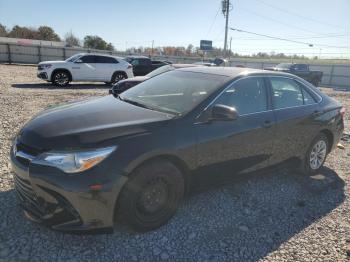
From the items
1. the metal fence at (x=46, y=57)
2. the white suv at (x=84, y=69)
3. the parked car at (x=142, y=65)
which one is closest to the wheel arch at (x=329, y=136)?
the white suv at (x=84, y=69)

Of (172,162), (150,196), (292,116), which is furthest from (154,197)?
(292,116)

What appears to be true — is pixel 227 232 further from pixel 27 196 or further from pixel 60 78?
pixel 60 78

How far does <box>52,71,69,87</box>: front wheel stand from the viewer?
14.7 metres

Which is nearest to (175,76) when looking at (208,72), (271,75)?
(208,72)

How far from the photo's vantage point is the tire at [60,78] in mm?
14677

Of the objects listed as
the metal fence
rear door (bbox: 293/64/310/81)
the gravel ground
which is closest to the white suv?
the gravel ground

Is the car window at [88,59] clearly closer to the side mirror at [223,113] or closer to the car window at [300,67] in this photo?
the side mirror at [223,113]

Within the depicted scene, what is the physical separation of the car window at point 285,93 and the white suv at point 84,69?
41.0ft

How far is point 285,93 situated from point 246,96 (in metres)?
0.90

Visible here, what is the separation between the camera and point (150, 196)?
3059mm

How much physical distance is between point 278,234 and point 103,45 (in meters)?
62.7

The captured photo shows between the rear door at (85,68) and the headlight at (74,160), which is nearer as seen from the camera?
Result: the headlight at (74,160)

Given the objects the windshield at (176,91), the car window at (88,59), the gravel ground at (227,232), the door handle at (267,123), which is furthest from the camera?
the car window at (88,59)

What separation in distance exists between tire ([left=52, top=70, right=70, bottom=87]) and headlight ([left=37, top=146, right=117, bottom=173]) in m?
13.1
